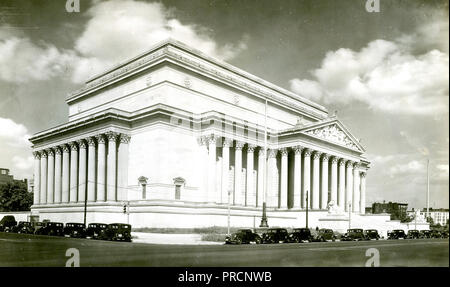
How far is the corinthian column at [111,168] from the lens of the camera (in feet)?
170

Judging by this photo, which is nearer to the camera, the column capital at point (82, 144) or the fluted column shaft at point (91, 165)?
the fluted column shaft at point (91, 165)

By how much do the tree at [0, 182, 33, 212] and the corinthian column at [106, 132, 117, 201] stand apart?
2598cm

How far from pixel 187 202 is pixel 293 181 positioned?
18.3 meters

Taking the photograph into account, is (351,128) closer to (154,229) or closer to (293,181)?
(293,181)

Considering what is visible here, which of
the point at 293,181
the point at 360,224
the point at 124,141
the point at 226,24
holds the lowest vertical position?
the point at 360,224

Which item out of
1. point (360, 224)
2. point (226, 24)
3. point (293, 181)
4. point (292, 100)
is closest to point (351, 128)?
point (292, 100)

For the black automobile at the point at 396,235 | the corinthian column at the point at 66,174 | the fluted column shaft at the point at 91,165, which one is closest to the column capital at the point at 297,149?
the black automobile at the point at 396,235

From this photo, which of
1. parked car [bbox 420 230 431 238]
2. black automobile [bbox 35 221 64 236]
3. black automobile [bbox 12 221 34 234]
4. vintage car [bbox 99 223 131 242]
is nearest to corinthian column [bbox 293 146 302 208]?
parked car [bbox 420 230 431 238]

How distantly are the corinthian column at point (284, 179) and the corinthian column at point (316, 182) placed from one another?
153 inches

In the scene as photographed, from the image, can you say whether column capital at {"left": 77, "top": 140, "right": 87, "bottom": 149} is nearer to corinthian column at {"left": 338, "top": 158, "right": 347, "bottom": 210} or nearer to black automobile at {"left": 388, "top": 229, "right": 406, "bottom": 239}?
black automobile at {"left": 388, "top": 229, "right": 406, "bottom": 239}

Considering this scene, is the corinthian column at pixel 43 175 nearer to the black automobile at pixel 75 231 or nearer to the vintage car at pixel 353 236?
the black automobile at pixel 75 231

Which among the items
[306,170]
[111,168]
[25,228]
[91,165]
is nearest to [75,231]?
[25,228]

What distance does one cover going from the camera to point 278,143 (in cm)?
6197

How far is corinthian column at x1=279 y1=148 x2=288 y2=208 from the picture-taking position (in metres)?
60.6
